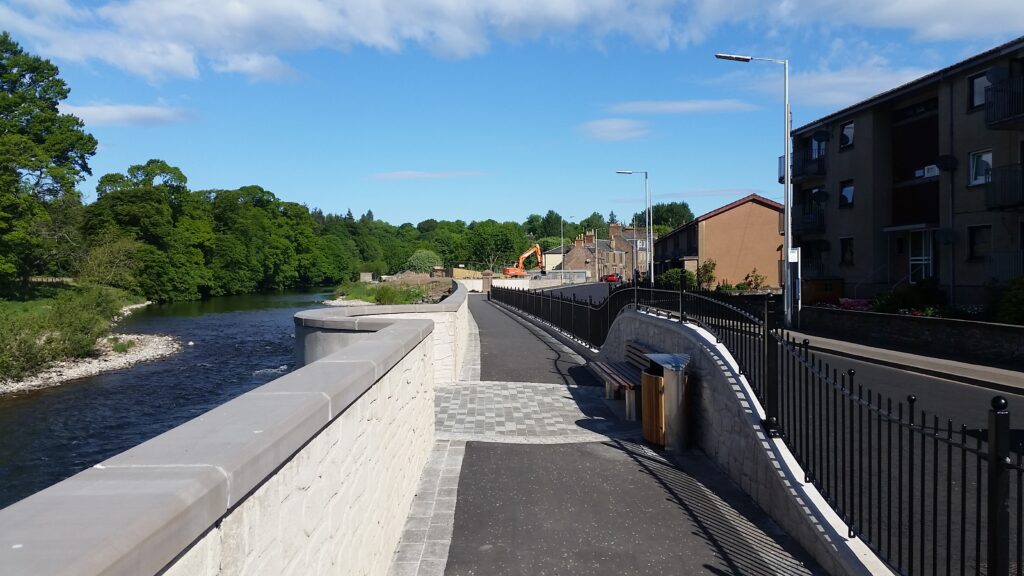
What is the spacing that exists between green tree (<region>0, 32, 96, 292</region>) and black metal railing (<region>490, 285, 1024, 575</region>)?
47.2 m

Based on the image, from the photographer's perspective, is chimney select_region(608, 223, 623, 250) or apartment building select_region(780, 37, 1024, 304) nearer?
apartment building select_region(780, 37, 1024, 304)

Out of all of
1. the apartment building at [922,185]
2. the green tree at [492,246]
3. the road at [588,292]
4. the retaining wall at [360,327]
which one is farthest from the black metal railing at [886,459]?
the green tree at [492,246]

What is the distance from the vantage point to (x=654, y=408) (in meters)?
9.03

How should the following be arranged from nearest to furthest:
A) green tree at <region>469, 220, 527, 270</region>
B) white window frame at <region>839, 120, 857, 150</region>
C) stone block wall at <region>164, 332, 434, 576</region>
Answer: stone block wall at <region>164, 332, 434, 576</region>
white window frame at <region>839, 120, 857, 150</region>
green tree at <region>469, 220, 527, 270</region>

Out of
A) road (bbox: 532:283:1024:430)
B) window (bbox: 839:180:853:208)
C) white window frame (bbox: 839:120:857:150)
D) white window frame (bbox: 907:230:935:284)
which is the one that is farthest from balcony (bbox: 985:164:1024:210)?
road (bbox: 532:283:1024:430)

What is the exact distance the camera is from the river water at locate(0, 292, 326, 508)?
1695cm

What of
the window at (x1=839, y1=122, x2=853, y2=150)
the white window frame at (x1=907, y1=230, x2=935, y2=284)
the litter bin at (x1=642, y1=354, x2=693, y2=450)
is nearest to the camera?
the litter bin at (x1=642, y1=354, x2=693, y2=450)

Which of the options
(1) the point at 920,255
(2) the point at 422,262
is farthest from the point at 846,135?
(2) the point at 422,262

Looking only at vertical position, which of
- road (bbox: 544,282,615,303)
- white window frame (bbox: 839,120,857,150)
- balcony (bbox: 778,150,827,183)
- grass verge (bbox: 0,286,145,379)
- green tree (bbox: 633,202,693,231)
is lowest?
grass verge (bbox: 0,286,145,379)

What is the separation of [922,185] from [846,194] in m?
4.26

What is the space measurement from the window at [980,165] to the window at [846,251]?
7.94m

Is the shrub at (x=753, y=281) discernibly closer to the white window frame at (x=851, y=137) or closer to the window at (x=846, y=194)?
the window at (x=846, y=194)

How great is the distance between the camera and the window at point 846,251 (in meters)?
33.1

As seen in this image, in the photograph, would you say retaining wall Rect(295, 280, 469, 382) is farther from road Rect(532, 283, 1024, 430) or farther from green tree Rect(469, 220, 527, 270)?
green tree Rect(469, 220, 527, 270)
